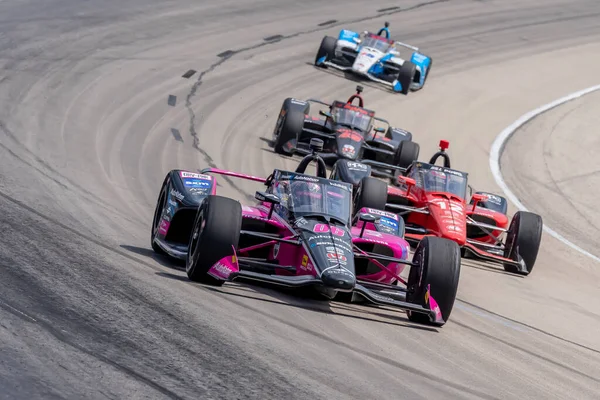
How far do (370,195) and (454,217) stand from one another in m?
1.53

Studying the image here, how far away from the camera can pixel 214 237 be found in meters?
11.5

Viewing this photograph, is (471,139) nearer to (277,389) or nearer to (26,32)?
(26,32)

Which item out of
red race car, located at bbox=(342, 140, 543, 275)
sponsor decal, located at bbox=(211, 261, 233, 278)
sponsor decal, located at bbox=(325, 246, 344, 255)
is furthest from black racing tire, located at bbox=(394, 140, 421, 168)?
sponsor decal, located at bbox=(211, 261, 233, 278)

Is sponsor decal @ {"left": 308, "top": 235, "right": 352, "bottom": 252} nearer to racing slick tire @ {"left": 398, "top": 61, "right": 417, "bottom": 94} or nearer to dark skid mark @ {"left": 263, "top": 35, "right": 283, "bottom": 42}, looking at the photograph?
racing slick tire @ {"left": 398, "top": 61, "right": 417, "bottom": 94}

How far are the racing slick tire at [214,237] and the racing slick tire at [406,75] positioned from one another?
18.6m

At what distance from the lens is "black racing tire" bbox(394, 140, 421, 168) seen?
22.1 meters

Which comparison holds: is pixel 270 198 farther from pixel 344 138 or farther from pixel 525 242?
pixel 344 138

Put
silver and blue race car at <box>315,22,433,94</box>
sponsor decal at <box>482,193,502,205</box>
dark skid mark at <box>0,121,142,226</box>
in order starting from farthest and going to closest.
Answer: silver and blue race car at <box>315,22,433,94</box>, sponsor decal at <box>482,193,502,205</box>, dark skid mark at <box>0,121,142,226</box>

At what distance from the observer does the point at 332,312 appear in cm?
1187

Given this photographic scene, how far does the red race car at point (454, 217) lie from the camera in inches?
669

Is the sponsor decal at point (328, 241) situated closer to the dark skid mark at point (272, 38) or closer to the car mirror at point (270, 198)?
the car mirror at point (270, 198)

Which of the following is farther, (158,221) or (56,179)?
(56,179)

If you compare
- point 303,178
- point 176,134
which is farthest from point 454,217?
point 176,134

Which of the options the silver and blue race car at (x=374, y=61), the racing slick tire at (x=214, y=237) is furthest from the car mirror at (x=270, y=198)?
the silver and blue race car at (x=374, y=61)
